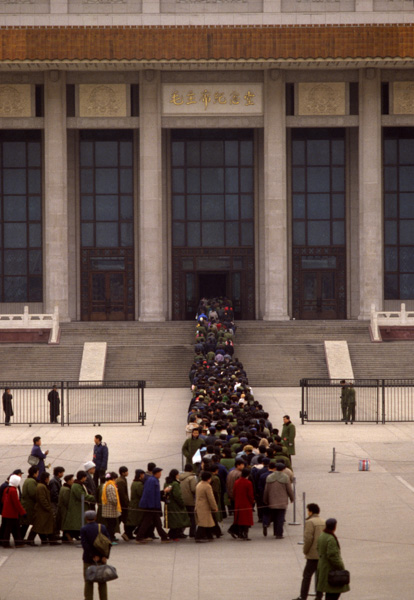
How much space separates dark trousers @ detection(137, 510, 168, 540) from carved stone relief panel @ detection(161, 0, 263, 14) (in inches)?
1712

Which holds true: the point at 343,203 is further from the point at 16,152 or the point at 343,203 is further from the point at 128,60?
the point at 16,152

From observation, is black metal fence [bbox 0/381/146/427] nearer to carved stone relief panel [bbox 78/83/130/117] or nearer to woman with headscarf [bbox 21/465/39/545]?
woman with headscarf [bbox 21/465/39/545]

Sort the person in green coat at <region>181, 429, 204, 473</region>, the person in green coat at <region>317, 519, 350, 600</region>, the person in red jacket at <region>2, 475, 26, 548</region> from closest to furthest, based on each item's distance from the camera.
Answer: the person in green coat at <region>317, 519, 350, 600</region>
the person in red jacket at <region>2, 475, 26, 548</region>
the person in green coat at <region>181, 429, 204, 473</region>

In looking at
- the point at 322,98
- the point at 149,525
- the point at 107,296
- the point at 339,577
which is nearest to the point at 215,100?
the point at 322,98

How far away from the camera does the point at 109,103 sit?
5656cm

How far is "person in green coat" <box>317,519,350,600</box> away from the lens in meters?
12.9

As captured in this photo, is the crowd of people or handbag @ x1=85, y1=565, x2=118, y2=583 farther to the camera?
the crowd of people

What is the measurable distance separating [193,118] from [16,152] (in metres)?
10.2

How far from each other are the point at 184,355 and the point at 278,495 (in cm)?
2901

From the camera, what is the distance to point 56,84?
56.1 m

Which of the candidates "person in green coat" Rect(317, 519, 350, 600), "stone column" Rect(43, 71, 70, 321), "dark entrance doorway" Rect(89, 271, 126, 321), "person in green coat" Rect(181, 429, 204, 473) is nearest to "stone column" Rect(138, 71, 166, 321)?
"dark entrance doorway" Rect(89, 271, 126, 321)

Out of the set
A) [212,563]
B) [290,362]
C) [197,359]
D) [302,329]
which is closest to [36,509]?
[212,563]

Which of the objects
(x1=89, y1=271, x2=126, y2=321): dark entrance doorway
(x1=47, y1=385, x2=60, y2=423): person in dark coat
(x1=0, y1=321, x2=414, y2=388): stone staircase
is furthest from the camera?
(x1=89, y1=271, x2=126, y2=321): dark entrance doorway

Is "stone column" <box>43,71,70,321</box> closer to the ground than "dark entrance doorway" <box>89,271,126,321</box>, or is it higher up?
higher up
